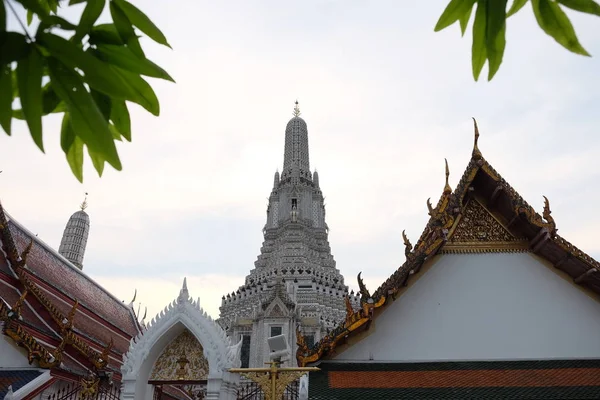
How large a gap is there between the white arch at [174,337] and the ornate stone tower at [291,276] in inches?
770

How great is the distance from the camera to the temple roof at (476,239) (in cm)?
772

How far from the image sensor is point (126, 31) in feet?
Answer: 4.09

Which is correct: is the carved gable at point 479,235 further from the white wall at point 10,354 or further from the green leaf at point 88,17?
the green leaf at point 88,17

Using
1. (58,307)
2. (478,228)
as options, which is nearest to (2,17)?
(478,228)

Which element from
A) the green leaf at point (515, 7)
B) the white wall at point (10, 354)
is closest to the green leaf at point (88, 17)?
the green leaf at point (515, 7)

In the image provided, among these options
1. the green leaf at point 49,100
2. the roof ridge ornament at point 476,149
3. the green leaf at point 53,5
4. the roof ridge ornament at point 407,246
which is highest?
the roof ridge ornament at point 476,149

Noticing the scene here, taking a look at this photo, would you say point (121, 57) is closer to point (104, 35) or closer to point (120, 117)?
point (104, 35)

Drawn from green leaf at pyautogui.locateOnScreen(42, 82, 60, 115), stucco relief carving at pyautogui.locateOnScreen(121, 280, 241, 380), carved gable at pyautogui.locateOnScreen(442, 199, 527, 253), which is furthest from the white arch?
green leaf at pyautogui.locateOnScreen(42, 82, 60, 115)

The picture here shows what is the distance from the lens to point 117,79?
114 centimetres

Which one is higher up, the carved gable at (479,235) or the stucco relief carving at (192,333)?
Result: the carved gable at (479,235)

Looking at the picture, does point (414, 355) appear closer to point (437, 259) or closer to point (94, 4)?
point (437, 259)

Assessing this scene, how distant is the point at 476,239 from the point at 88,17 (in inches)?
337

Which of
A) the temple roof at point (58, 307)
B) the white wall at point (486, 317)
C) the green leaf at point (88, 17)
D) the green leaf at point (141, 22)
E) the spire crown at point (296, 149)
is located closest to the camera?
the green leaf at point (88, 17)

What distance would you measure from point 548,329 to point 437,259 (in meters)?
1.95
